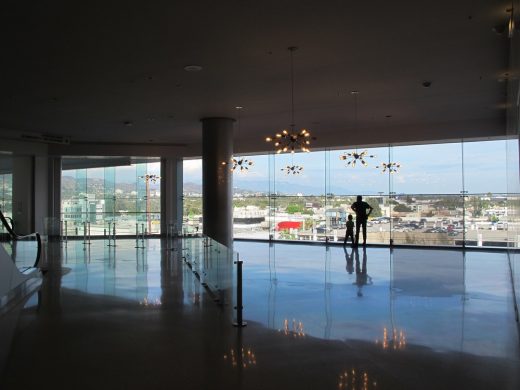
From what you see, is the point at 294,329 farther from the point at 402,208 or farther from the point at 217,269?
the point at 402,208

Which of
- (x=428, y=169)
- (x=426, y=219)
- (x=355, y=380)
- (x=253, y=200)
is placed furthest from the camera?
(x=253, y=200)

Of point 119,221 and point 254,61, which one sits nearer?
point 254,61

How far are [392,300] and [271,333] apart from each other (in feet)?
8.61

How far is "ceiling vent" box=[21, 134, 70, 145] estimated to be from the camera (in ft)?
54.1

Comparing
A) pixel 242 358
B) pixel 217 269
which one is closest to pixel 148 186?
pixel 217 269

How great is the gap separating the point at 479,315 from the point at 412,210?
10.9m

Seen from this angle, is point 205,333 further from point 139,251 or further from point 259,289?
point 139,251

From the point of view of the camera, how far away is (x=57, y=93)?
10414 millimetres

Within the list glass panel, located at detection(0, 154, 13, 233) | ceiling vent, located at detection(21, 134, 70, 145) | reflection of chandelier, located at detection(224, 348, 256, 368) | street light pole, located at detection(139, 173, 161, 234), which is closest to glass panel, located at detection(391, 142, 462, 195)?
street light pole, located at detection(139, 173, 161, 234)

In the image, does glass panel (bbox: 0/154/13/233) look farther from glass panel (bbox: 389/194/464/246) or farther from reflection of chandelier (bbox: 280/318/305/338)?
reflection of chandelier (bbox: 280/318/305/338)

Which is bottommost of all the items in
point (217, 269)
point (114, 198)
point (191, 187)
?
point (217, 269)

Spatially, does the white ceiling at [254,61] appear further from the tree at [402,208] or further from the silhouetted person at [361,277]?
the silhouetted person at [361,277]

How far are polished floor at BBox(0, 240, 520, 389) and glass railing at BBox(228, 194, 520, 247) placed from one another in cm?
588

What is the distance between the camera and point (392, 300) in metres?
7.09
